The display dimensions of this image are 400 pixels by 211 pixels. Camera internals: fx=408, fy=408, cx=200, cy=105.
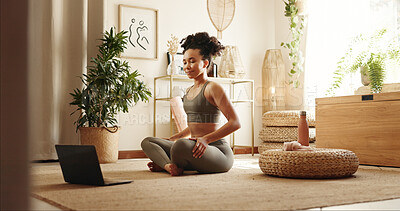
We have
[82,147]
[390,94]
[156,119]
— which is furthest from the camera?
[156,119]

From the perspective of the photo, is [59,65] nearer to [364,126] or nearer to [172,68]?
[172,68]

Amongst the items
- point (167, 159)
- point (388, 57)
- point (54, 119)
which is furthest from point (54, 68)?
point (388, 57)

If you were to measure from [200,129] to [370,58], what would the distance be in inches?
70.4

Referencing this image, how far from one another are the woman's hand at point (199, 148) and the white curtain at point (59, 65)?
1687 millimetres

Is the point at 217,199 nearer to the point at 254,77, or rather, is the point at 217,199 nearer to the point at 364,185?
the point at 364,185

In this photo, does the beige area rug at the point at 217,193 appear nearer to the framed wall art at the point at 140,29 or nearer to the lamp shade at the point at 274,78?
the framed wall art at the point at 140,29

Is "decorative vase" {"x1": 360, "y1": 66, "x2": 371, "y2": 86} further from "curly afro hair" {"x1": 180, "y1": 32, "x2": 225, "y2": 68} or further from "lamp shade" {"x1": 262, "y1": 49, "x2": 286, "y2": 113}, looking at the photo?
"curly afro hair" {"x1": 180, "y1": 32, "x2": 225, "y2": 68}

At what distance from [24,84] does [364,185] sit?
1811mm

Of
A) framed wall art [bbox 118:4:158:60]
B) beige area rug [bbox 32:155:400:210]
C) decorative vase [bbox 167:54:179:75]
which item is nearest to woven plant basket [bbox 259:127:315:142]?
decorative vase [bbox 167:54:179:75]

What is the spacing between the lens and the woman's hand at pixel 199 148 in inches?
91.1

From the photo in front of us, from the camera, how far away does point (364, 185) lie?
1923mm

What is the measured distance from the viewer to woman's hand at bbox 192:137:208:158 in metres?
2.31

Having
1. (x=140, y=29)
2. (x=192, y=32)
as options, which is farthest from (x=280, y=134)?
(x=140, y=29)

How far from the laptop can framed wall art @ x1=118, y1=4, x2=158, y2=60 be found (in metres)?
2.24
